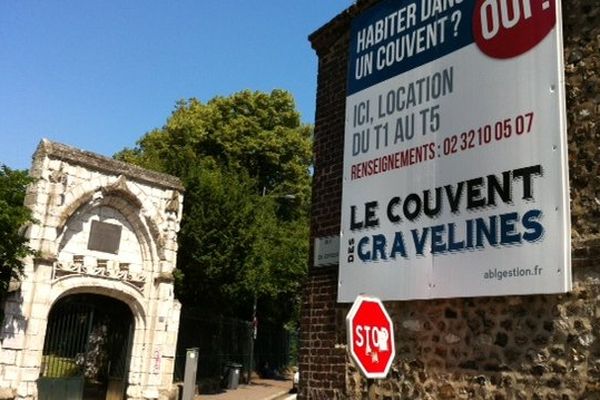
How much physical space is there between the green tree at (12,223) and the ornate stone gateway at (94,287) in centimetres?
60

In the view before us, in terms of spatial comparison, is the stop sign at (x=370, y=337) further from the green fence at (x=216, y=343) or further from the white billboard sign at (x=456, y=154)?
the green fence at (x=216, y=343)

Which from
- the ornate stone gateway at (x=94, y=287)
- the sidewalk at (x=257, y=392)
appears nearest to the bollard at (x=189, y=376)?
the ornate stone gateway at (x=94, y=287)

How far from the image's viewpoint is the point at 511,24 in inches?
266

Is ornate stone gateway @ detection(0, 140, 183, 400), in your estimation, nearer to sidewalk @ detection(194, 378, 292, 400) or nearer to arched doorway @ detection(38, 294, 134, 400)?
arched doorway @ detection(38, 294, 134, 400)

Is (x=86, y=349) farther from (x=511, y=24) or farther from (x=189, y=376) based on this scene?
(x=511, y=24)

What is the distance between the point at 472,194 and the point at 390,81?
7.24 feet

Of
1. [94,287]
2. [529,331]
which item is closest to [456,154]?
[529,331]

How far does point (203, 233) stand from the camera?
72.6 feet

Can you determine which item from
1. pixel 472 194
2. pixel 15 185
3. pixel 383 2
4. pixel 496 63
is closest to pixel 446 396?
pixel 472 194

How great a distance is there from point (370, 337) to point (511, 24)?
3.86 metres

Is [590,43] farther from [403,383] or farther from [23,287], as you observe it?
[23,287]

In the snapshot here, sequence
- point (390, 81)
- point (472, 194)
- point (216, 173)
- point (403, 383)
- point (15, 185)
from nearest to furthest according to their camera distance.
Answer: point (472, 194)
point (403, 383)
point (390, 81)
point (15, 185)
point (216, 173)

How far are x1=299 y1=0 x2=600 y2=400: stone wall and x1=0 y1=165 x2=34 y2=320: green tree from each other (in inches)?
342

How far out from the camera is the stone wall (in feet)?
18.8
